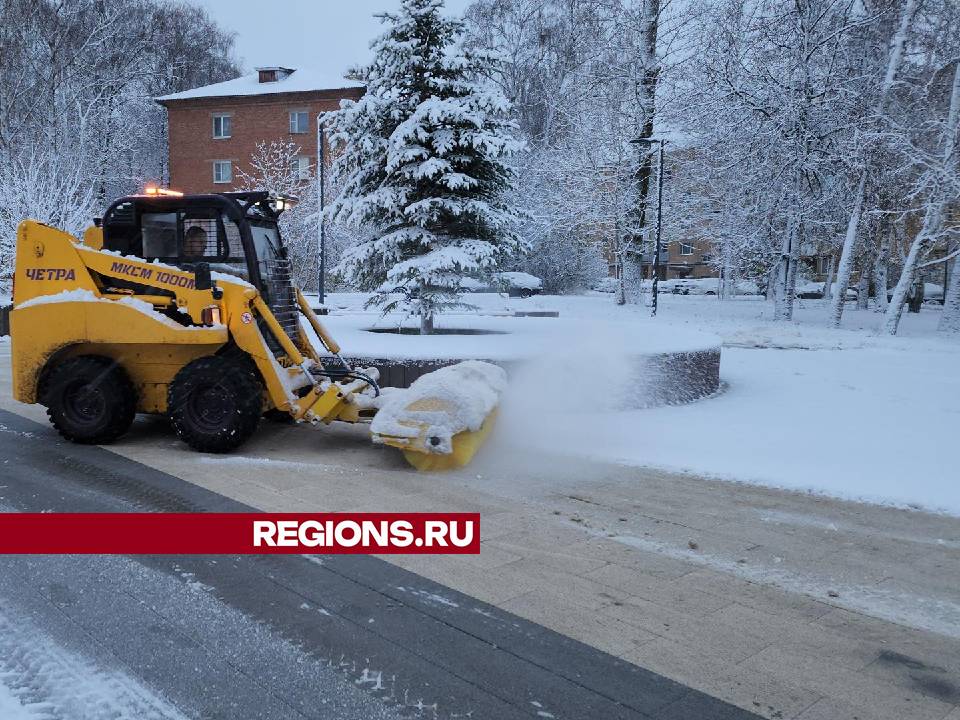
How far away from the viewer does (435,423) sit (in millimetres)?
6285

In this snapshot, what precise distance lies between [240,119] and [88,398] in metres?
41.8

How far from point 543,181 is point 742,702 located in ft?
101

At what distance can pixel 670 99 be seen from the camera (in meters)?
23.5

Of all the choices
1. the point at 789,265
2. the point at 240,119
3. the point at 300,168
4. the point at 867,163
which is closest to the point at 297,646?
the point at 867,163

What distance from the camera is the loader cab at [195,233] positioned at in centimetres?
725

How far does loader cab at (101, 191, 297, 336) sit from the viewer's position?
23.8ft

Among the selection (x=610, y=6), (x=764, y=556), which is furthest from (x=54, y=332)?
(x=610, y=6)

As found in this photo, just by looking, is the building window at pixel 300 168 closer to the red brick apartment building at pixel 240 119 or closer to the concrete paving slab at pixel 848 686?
the red brick apartment building at pixel 240 119

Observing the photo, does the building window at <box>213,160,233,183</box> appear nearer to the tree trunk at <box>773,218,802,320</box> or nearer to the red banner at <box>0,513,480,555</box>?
the tree trunk at <box>773,218,802,320</box>

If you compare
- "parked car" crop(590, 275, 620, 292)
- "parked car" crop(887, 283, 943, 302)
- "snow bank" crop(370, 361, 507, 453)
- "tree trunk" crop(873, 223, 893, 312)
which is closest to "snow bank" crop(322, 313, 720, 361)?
"snow bank" crop(370, 361, 507, 453)

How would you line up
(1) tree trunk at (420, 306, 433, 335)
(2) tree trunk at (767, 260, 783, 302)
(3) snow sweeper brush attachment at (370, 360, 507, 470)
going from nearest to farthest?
1. (3) snow sweeper brush attachment at (370, 360, 507, 470)
2. (1) tree trunk at (420, 306, 433, 335)
3. (2) tree trunk at (767, 260, 783, 302)

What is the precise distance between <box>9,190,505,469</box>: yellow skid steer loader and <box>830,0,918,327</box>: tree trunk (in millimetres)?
15521

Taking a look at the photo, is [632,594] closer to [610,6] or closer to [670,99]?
[670,99]

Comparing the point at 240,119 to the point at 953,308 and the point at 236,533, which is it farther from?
the point at 236,533
